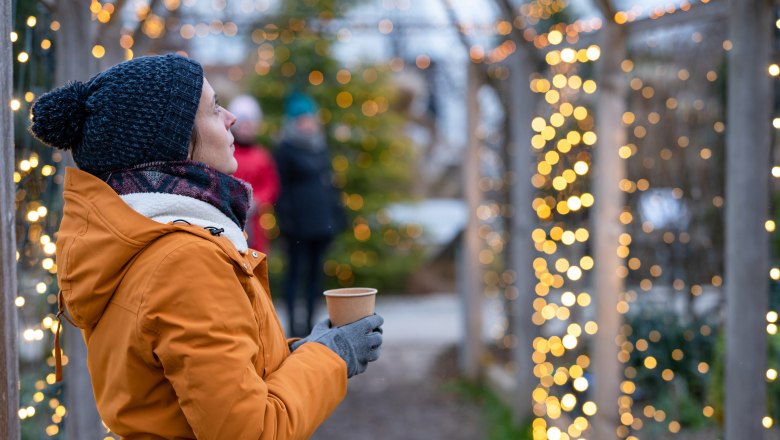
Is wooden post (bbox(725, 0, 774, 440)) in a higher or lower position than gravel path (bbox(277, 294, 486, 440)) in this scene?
higher

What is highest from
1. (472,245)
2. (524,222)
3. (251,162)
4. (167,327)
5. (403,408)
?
(251,162)

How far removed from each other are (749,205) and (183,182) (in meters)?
1.95

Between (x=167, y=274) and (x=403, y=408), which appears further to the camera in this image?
(x=403, y=408)

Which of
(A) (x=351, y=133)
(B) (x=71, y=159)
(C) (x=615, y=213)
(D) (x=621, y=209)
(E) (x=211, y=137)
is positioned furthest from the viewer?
(A) (x=351, y=133)

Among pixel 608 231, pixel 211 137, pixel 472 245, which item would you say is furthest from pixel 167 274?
pixel 472 245

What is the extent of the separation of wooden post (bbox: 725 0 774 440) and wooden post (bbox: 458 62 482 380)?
124 inches

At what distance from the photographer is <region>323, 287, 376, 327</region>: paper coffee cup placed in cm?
176

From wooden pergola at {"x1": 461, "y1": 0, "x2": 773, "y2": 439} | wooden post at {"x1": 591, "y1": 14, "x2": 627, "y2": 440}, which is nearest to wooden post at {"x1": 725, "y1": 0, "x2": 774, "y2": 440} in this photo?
wooden pergola at {"x1": 461, "y1": 0, "x2": 773, "y2": 439}

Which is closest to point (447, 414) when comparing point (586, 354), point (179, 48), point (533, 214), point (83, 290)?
point (586, 354)

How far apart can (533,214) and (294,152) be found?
6.19 feet

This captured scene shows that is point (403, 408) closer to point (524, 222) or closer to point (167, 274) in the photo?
point (524, 222)

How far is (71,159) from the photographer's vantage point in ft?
9.82

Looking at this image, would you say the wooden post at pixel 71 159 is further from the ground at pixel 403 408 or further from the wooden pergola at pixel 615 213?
the ground at pixel 403 408

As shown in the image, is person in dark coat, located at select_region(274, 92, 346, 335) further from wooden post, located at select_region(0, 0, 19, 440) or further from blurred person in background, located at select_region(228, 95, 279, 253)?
wooden post, located at select_region(0, 0, 19, 440)
